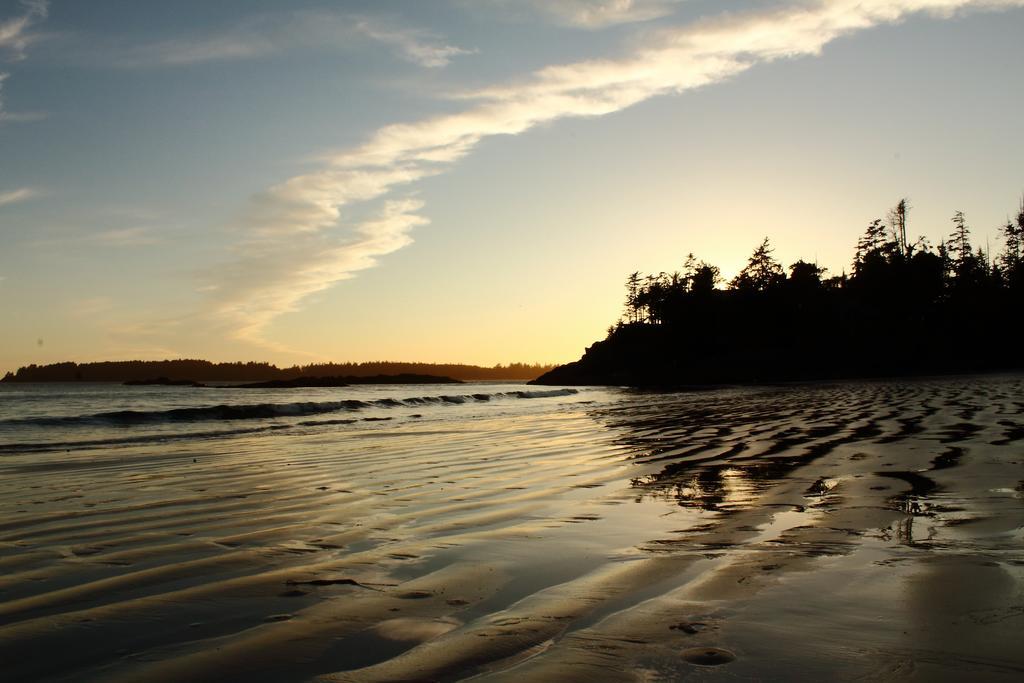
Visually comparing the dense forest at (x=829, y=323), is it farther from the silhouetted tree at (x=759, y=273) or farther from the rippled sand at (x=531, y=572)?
the rippled sand at (x=531, y=572)

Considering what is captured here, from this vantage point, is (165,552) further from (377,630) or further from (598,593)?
(598,593)

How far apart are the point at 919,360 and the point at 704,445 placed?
238 feet

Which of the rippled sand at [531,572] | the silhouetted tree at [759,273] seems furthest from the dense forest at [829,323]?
the rippled sand at [531,572]

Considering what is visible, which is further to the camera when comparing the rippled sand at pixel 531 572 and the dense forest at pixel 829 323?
the dense forest at pixel 829 323

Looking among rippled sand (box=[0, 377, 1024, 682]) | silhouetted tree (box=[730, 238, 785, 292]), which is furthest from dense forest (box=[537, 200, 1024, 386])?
rippled sand (box=[0, 377, 1024, 682])

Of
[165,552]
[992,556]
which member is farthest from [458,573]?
[992,556]

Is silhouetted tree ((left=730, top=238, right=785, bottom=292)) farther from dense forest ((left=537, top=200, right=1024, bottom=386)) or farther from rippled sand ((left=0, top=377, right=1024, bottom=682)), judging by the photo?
rippled sand ((left=0, top=377, right=1024, bottom=682))

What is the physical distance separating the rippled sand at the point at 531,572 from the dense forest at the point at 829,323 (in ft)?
222

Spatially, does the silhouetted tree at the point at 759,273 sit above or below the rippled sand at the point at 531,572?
above

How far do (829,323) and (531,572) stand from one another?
92.3m

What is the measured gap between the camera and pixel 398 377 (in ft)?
436

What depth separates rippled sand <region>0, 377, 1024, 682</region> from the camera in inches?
87.8

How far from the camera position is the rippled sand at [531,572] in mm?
2230

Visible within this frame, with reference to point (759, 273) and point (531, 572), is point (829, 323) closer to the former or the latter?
point (759, 273)
